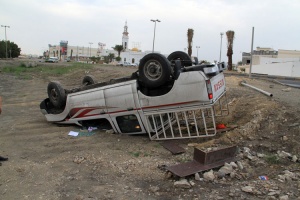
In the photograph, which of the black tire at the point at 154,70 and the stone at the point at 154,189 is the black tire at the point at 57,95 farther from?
the stone at the point at 154,189

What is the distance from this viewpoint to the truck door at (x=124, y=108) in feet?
23.5

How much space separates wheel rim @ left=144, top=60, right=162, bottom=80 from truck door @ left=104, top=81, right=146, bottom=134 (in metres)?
0.46

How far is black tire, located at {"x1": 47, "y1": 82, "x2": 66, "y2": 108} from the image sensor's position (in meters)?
8.71

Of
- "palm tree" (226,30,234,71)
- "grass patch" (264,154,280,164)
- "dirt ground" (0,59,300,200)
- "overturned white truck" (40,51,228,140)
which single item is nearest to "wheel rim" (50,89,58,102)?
"overturned white truck" (40,51,228,140)

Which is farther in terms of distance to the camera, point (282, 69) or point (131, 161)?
point (282, 69)

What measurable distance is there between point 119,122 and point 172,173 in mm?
2986

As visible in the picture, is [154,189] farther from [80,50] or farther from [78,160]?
[80,50]

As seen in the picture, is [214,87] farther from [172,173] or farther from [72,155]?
[72,155]

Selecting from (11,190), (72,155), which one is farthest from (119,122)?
(11,190)

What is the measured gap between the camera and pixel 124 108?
289 inches

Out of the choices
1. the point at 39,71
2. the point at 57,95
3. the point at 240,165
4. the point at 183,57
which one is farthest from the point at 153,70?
the point at 39,71

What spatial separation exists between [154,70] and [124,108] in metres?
1.24

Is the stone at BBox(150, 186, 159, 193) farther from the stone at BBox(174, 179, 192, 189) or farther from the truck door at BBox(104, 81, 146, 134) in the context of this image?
the truck door at BBox(104, 81, 146, 134)

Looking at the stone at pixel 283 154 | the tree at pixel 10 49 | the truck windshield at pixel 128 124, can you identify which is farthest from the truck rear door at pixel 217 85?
the tree at pixel 10 49
